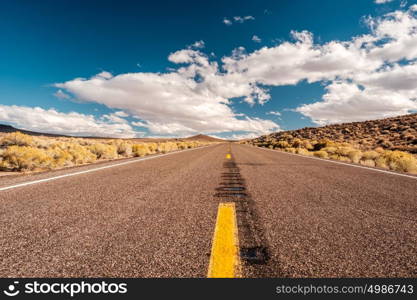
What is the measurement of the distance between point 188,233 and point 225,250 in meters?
0.48

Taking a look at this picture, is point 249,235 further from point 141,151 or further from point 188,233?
point 141,151

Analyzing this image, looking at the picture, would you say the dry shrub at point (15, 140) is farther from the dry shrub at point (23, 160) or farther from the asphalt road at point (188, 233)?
the asphalt road at point (188, 233)

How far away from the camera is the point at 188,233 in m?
2.04

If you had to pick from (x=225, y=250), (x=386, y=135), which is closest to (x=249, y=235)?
(x=225, y=250)

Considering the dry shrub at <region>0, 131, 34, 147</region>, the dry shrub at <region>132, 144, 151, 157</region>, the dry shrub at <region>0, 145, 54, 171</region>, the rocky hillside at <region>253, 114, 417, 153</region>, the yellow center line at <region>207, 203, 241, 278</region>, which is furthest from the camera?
the rocky hillside at <region>253, 114, 417, 153</region>

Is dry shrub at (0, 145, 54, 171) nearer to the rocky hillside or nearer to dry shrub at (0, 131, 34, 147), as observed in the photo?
dry shrub at (0, 131, 34, 147)

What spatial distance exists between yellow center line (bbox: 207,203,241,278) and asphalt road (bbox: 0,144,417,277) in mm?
64

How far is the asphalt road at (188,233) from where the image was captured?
58.3 inches

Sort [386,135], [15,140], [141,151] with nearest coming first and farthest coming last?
[15,140], [141,151], [386,135]

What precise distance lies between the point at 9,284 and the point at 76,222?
39.9 inches

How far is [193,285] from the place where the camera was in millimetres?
1346

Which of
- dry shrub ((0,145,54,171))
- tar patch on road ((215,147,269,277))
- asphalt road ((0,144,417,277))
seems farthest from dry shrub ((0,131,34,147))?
tar patch on road ((215,147,269,277))

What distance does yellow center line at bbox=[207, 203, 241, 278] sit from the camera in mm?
1407

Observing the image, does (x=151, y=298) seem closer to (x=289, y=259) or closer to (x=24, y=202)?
(x=289, y=259)
